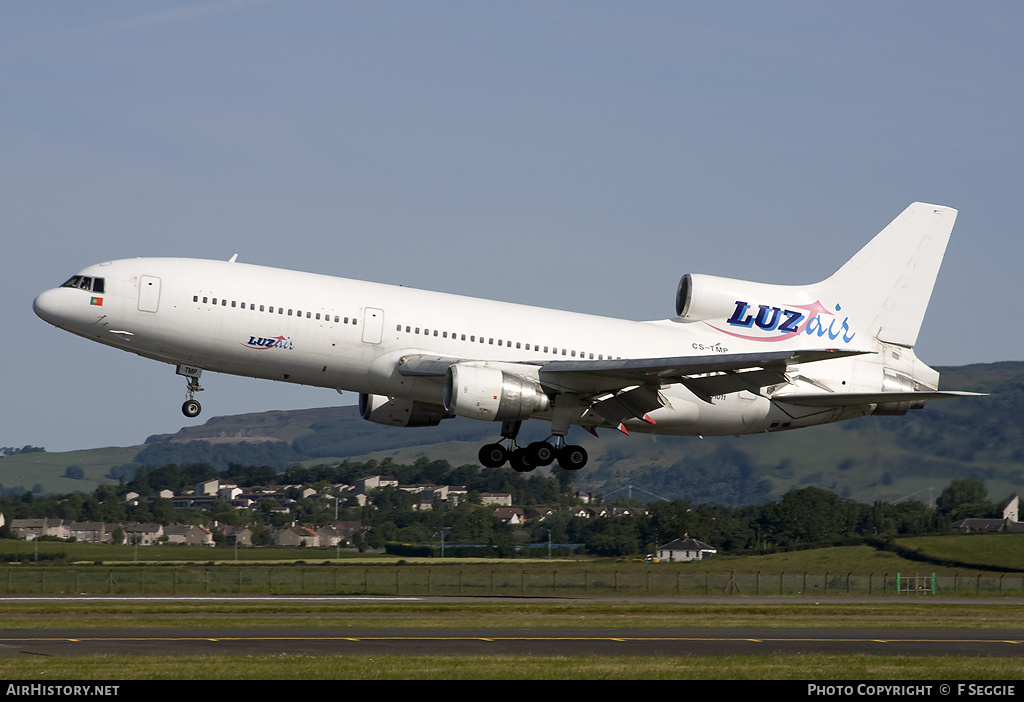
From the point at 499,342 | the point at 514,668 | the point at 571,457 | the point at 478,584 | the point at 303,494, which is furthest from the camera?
the point at 303,494

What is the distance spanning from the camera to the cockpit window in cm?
3584

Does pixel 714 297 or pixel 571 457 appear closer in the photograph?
pixel 571 457

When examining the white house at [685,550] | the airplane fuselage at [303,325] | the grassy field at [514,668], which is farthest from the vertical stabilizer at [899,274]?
the white house at [685,550]

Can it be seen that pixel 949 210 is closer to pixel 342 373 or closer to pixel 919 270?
pixel 919 270

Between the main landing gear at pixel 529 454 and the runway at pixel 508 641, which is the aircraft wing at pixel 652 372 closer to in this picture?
the main landing gear at pixel 529 454

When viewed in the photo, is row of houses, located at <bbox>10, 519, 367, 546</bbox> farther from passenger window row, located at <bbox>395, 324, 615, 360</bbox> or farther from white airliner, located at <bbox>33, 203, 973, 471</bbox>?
passenger window row, located at <bbox>395, 324, 615, 360</bbox>

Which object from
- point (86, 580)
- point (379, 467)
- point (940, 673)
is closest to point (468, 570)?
point (86, 580)

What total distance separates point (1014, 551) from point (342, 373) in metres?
54.1

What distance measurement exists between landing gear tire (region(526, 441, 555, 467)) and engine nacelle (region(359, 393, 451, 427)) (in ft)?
10.2

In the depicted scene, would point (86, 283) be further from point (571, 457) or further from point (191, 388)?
point (571, 457)

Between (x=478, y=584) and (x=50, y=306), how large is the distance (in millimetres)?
31498

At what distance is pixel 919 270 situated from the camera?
44.2 m

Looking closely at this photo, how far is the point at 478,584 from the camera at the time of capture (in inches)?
2440

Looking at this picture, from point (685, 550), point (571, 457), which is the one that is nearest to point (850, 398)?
point (571, 457)
